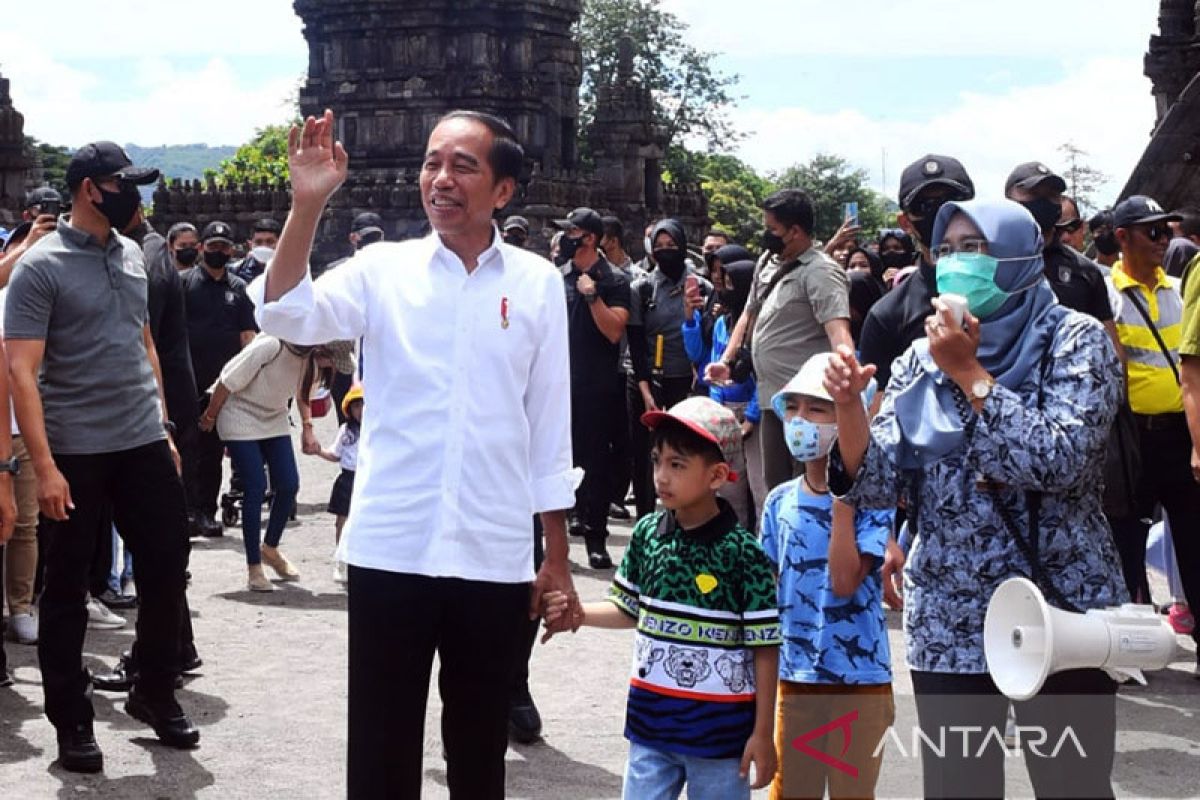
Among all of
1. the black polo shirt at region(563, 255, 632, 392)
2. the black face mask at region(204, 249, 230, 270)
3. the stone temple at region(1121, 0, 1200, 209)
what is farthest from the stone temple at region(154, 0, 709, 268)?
the black polo shirt at region(563, 255, 632, 392)

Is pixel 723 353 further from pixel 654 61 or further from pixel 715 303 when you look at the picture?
pixel 654 61

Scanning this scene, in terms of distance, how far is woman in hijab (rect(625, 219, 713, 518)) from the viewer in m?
12.9

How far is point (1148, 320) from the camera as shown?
29.2ft

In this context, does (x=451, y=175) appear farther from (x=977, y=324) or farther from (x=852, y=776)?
(x=852, y=776)

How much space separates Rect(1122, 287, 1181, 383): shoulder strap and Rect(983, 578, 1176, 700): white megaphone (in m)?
4.93

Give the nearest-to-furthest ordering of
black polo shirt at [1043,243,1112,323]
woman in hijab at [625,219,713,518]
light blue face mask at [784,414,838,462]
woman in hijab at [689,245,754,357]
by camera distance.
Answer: light blue face mask at [784,414,838,462]
black polo shirt at [1043,243,1112,323]
woman in hijab at [689,245,754,357]
woman in hijab at [625,219,713,518]

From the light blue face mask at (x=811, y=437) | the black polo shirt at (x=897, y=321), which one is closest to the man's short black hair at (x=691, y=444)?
the light blue face mask at (x=811, y=437)

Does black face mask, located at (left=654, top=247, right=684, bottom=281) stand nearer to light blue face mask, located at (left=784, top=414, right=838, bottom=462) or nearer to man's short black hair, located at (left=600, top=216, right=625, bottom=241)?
man's short black hair, located at (left=600, top=216, right=625, bottom=241)

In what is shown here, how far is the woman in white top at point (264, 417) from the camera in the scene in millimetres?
11477

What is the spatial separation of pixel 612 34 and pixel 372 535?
76.5 m

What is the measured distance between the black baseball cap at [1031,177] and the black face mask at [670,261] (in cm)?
558

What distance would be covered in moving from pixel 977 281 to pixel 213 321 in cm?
975

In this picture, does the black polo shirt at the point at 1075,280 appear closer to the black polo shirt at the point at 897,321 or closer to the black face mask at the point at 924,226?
the black face mask at the point at 924,226

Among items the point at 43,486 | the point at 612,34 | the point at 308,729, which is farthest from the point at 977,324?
the point at 612,34
